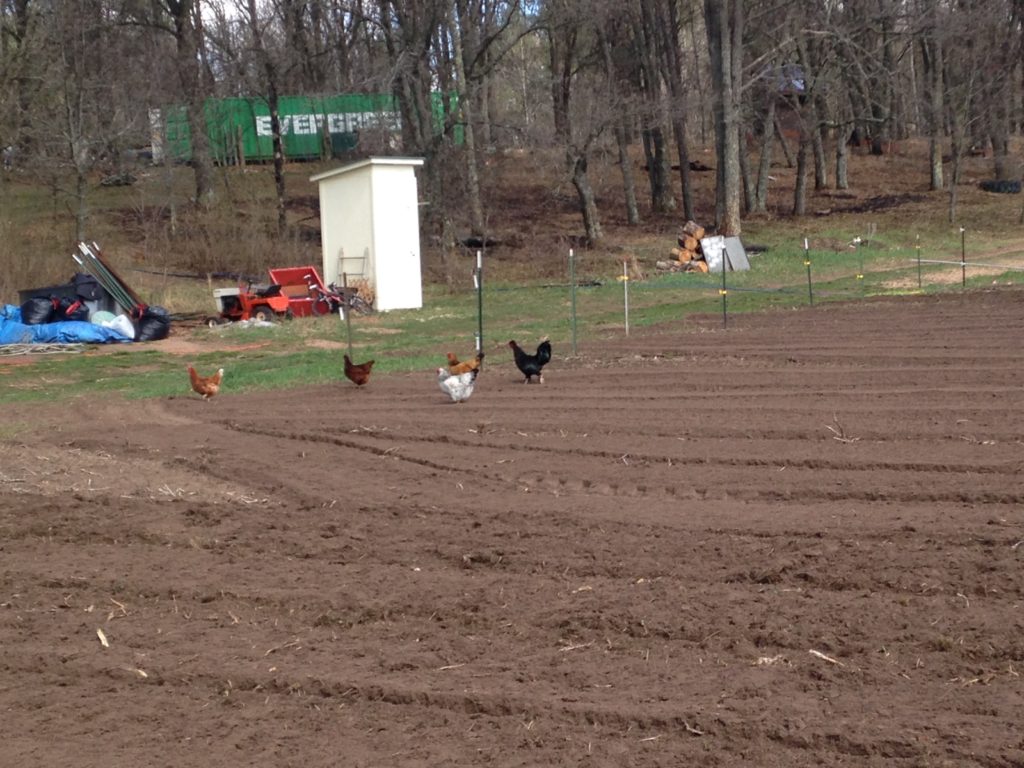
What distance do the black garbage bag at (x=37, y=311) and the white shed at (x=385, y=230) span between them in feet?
24.8

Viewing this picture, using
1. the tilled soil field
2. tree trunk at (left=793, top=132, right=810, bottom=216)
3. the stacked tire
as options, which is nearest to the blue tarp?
the tilled soil field

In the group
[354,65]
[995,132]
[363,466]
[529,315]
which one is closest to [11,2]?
[354,65]

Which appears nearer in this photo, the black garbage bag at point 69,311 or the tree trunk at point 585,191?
the black garbage bag at point 69,311

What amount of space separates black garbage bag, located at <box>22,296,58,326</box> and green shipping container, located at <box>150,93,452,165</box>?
2030 cm

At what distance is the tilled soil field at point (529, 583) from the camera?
568cm

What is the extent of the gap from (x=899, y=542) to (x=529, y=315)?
62.8ft

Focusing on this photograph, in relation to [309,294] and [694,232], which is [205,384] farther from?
[694,232]

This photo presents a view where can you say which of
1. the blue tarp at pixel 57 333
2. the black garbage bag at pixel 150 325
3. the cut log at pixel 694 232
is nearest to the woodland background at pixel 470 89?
the cut log at pixel 694 232

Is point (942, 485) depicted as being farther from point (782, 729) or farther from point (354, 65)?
point (354, 65)

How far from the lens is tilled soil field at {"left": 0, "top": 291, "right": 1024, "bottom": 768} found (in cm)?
568

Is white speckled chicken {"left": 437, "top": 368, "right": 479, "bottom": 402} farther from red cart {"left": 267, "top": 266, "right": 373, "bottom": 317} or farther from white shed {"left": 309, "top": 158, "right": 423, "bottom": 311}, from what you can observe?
white shed {"left": 309, "top": 158, "right": 423, "bottom": 311}

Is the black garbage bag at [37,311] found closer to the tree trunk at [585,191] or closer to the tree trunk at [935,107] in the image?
the tree trunk at [585,191]

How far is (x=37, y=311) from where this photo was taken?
995 inches

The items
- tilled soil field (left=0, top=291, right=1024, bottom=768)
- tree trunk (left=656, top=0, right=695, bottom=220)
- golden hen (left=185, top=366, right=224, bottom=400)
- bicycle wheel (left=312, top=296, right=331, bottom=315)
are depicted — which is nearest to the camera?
tilled soil field (left=0, top=291, right=1024, bottom=768)
